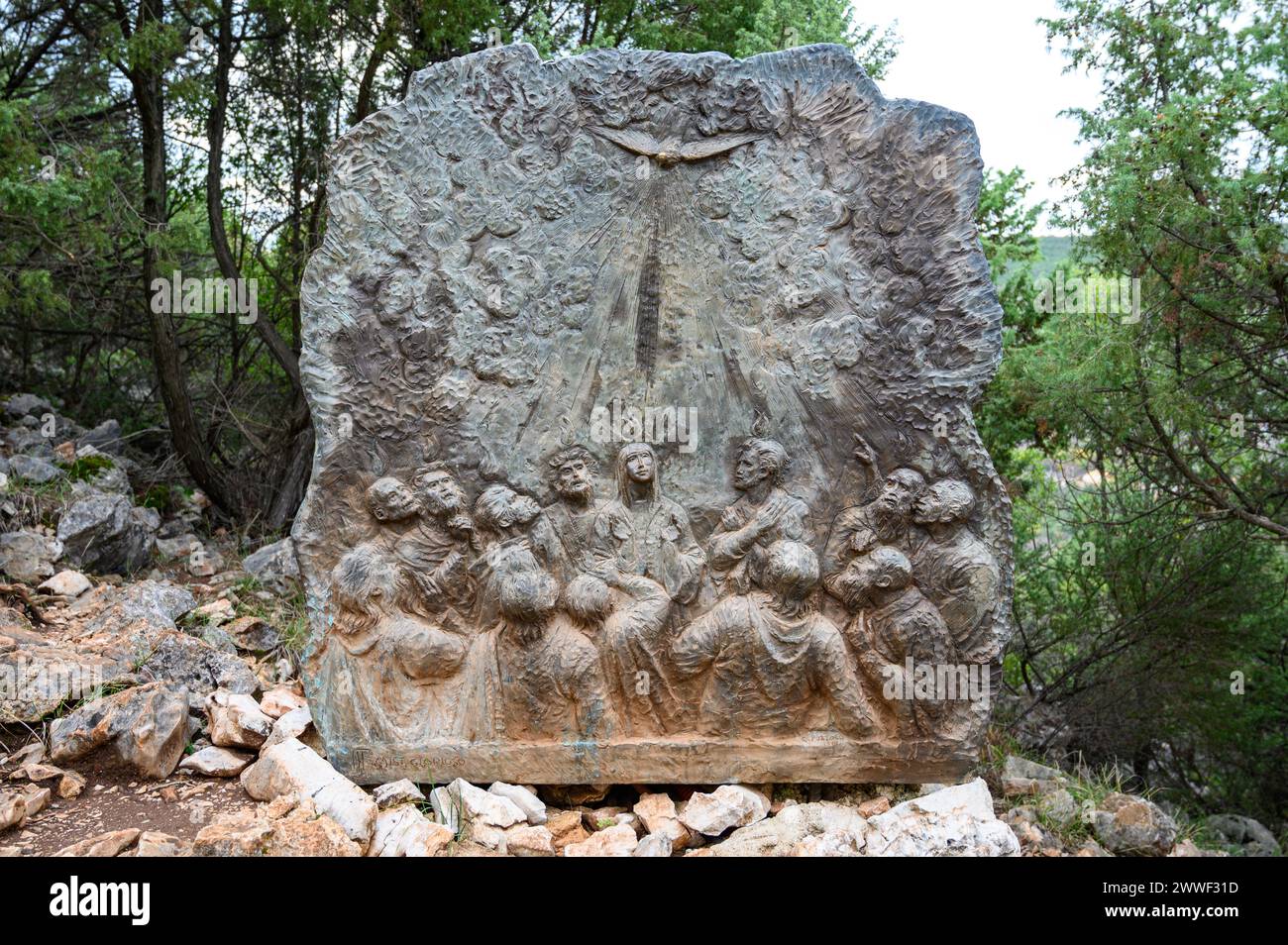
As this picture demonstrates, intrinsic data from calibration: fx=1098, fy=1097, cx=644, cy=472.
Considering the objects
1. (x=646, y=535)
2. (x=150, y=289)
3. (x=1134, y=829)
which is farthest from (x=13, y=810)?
(x=1134, y=829)

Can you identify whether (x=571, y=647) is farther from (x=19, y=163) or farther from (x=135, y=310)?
(x=135, y=310)

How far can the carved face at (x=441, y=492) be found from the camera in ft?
16.5

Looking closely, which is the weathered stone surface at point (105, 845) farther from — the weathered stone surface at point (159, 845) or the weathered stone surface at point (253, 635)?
the weathered stone surface at point (253, 635)

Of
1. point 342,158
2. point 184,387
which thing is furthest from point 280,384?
point 342,158

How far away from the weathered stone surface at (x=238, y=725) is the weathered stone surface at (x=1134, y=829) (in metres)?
4.09

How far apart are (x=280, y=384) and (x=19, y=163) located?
3.21 metres

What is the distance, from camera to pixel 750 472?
16.8ft

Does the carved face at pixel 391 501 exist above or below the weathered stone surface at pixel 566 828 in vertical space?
above

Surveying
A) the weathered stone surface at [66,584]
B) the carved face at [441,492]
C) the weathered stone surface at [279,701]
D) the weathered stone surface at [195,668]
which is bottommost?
the weathered stone surface at [279,701]

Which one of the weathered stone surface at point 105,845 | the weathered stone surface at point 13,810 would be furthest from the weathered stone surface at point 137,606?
the weathered stone surface at point 105,845

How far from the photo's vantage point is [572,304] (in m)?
5.23

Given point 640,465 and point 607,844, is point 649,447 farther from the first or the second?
point 607,844

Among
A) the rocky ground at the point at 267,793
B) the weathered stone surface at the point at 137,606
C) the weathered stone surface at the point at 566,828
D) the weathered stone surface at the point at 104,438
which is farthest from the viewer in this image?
the weathered stone surface at the point at 104,438

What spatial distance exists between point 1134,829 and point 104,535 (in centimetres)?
640
